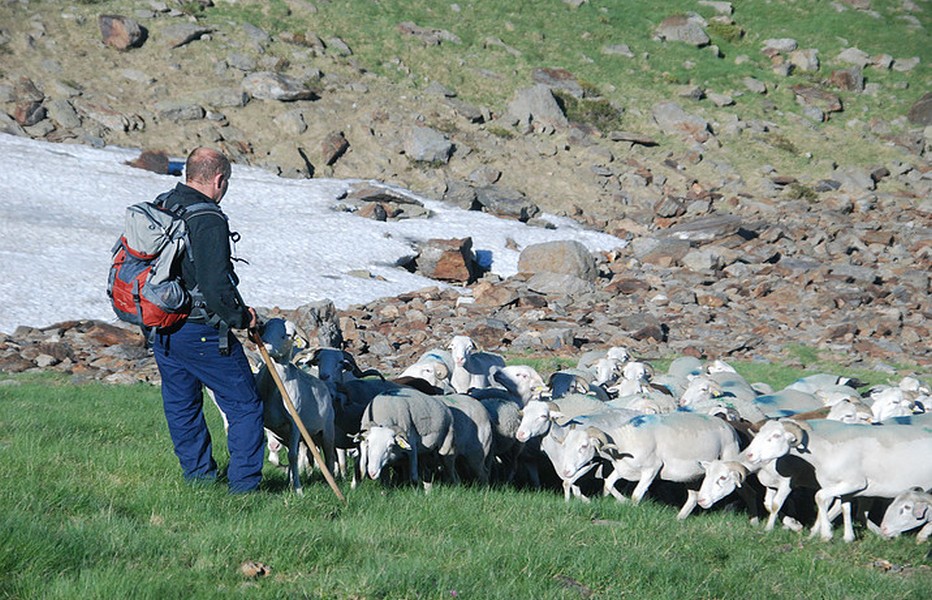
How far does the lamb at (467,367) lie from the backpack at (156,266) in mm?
7387

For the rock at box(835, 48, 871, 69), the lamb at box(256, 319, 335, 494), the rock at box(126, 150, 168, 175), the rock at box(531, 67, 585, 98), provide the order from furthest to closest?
the rock at box(835, 48, 871, 69) < the rock at box(531, 67, 585, 98) < the rock at box(126, 150, 168, 175) < the lamb at box(256, 319, 335, 494)

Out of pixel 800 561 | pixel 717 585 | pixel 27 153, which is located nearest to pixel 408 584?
pixel 717 585

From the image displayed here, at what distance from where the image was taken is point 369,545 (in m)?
6.91

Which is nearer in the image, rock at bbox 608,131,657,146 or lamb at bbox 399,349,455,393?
lamb at bbox 399,349,455,393

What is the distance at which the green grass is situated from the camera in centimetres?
600

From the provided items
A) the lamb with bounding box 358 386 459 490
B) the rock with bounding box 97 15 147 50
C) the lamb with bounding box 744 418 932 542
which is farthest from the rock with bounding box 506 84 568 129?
the lamb with bounding box 744 418 932 542

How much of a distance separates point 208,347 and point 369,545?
1.91 meters

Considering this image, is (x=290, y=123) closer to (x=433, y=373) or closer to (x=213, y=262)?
(x=433, y=373)

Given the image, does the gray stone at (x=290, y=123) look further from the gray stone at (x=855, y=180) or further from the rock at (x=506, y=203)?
the gray stone at (x=855, y=180)

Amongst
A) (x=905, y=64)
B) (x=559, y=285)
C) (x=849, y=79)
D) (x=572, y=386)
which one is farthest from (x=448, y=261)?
(x=905, y=64)

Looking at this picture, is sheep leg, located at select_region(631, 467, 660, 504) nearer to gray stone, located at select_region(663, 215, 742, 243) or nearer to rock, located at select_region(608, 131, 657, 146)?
gray stone, located at select_region(663, 215, 742, 243)

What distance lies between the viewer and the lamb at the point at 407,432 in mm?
9422

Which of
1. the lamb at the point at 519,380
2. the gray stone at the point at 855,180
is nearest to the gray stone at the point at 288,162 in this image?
the gray stone at the point at 855,180

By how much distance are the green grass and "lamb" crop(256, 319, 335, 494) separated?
1.26 feet
